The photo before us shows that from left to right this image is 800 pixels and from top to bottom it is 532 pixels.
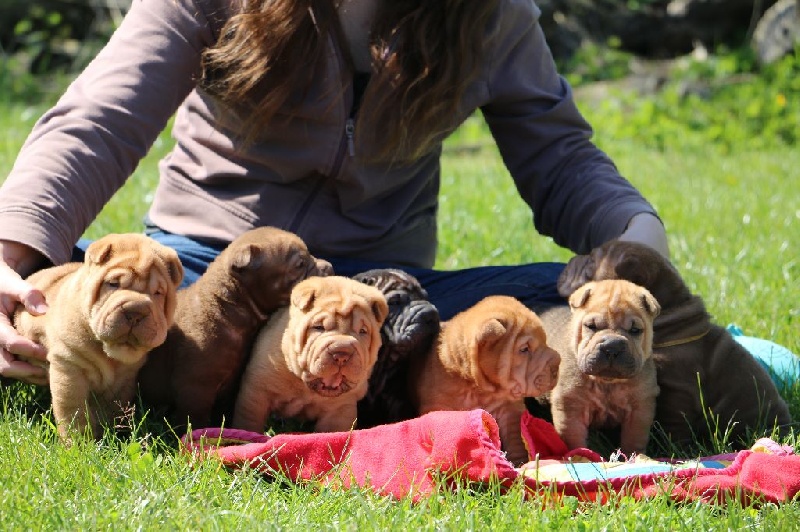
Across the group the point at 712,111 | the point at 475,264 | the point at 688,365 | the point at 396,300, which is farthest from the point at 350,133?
the point at 712,111

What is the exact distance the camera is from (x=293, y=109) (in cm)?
334

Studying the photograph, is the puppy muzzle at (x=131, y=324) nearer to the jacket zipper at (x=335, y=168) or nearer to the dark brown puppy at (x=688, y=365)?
the jacket zipper at (x=335, y=168)

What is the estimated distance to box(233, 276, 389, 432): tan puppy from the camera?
8.46 feet

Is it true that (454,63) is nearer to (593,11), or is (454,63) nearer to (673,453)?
(673,453)

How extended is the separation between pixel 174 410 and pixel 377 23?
1.35 meters

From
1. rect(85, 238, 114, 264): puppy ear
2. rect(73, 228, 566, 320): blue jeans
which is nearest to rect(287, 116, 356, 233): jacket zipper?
rect(73, 228, 566, 320): blue jeans

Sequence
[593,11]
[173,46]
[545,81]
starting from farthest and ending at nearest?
[593,11], [545,81], [173,46]

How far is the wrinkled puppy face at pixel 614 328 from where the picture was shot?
2666 mm

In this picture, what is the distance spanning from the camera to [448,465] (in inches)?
97.7

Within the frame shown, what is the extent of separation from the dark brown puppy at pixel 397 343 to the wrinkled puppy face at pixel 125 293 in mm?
625

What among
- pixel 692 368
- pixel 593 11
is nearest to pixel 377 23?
pixel 692 368

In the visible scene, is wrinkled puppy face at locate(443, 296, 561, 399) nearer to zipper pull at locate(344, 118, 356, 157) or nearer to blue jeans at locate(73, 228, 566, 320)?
blue jeans at locate(73, 228, 566, 320)

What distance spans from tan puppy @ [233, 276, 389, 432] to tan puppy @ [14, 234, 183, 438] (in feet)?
0.93

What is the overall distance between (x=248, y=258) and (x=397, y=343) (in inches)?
17.8
